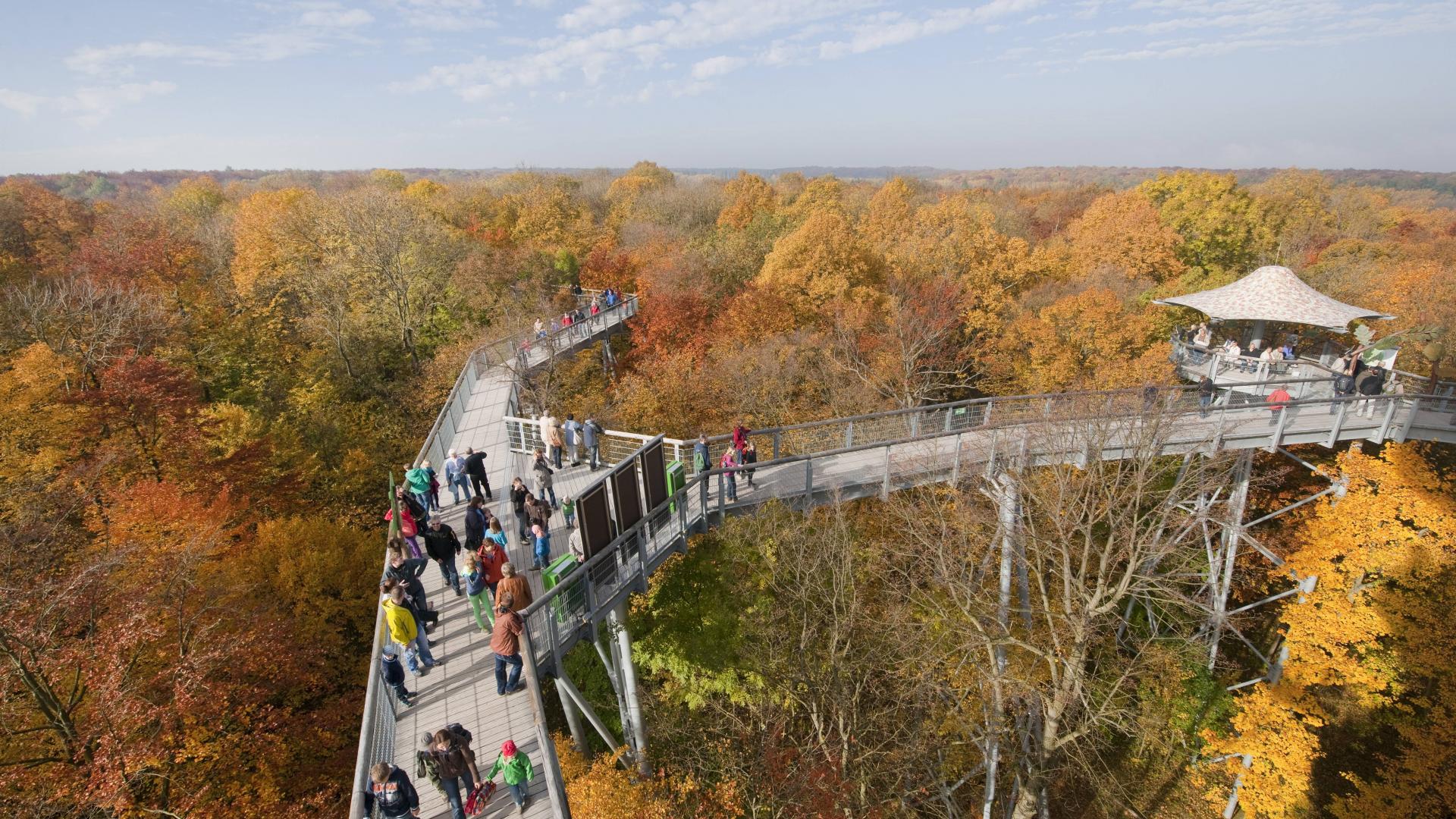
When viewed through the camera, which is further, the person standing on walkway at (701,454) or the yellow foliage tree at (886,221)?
the yellow foliage tree at (886,221)

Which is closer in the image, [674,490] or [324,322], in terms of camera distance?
[674,490]

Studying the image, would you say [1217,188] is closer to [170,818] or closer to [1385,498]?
[1385,498]

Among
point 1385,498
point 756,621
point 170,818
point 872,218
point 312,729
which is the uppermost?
point 872,218

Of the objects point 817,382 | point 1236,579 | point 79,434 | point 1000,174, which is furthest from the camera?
point 1000,174

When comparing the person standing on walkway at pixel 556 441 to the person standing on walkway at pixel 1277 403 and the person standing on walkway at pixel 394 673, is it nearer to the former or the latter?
the person standing on walkway at pixel 394 673

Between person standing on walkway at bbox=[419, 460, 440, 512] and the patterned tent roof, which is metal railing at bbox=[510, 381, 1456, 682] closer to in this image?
the patterned tent roof

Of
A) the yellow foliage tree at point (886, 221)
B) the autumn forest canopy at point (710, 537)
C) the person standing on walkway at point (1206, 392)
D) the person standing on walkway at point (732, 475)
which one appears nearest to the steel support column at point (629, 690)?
the autumn forest canopy at point (710, 537)

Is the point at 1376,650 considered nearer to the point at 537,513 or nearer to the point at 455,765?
the point at 537,513

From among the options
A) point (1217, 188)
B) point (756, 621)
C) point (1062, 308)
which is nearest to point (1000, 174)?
point (1217, 188)

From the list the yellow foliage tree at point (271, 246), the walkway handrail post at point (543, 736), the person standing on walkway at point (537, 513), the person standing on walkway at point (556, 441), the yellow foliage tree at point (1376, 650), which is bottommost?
the yellow foliage tree at point (1376, 650)
